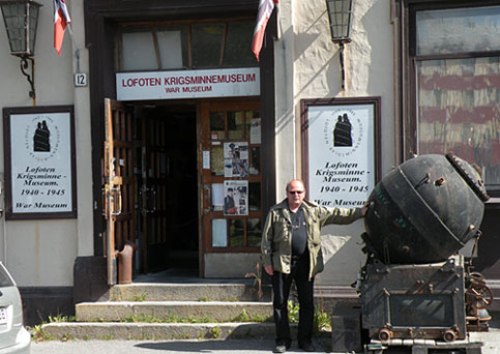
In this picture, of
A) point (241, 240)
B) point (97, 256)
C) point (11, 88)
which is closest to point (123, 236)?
point (97, 256)

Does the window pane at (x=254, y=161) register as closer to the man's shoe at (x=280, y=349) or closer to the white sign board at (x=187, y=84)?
the white sign board at (x=187, y=84)

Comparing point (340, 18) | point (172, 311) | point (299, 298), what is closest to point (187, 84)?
point (340, 18)

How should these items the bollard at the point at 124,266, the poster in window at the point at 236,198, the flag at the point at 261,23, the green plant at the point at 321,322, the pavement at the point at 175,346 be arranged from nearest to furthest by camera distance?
the pavement at the point at 175,346, the flag at the point at 261,23, the green plant at the point at 321,322, the bollard at the point at 124,266, the poster in window at the point at 236,198

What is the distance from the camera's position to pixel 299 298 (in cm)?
838

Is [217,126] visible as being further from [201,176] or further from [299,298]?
[299,298]

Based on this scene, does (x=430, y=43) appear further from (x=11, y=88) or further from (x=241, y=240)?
(x=11, y=88)

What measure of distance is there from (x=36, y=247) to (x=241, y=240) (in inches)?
105

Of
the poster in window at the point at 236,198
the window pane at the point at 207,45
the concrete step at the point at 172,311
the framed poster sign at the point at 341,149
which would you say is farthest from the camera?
the poster in window at the point at 236,198

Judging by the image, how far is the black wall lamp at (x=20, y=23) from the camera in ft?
31.9

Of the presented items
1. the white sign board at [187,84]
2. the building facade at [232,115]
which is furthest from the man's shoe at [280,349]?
the white sign board at [187,84]

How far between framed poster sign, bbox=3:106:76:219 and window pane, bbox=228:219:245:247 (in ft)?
6.84

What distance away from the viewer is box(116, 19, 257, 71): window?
10.0m

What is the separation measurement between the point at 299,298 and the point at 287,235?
74 cm

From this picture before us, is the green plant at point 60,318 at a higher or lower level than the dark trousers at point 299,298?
lower
